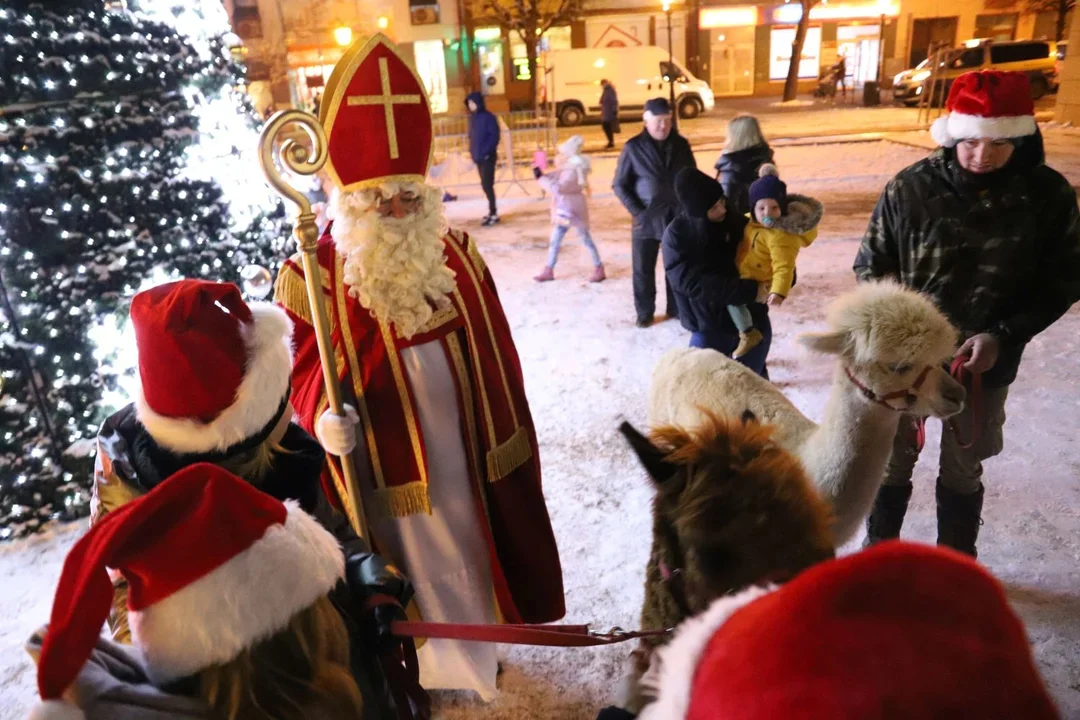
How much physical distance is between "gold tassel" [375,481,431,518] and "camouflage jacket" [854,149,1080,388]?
2052 mm

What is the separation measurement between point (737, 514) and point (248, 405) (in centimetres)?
109

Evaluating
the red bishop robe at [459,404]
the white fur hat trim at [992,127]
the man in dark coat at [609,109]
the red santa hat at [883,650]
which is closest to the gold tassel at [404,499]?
the red bishop robe at [459,404]

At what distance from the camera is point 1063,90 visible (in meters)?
15.9

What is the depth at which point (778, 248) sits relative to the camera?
4.08 m

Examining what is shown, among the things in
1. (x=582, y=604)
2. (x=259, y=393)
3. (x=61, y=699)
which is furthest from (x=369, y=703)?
(x=582, y=604)

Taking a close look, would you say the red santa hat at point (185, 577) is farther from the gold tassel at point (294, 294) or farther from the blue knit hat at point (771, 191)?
the blue knit hat at point (771, 191)

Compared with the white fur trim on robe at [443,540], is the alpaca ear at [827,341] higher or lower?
higher

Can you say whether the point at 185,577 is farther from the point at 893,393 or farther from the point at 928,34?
the point at 928,34

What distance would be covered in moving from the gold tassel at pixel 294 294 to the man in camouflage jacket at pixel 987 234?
2.29 metres

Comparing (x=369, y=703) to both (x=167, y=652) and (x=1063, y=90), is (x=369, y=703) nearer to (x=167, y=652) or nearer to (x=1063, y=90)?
(x=167, y=652)

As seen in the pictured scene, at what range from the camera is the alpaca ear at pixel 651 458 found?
1483mm

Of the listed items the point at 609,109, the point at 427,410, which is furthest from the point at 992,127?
the point at 609,109

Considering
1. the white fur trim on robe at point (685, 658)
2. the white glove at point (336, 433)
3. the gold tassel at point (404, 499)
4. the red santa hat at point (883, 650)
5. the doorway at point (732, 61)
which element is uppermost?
the doorway at point (732, 61)

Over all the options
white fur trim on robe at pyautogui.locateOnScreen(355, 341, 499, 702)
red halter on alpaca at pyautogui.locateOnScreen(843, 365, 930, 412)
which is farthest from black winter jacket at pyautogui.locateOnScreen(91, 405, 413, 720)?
red halter on alpaca at pyautogui.locateOnScreen(843, 365, 930, 412)
